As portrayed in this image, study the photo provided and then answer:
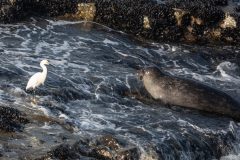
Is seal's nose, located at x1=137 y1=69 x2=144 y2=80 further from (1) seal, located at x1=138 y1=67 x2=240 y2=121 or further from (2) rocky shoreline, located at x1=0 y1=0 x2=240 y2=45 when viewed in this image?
(2) rocky shoreline, located at x1=0 y1=0 x2=240 y2=45

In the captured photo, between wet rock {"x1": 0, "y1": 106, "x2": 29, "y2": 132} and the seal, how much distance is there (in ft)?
12.7

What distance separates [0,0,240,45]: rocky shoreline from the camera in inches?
702

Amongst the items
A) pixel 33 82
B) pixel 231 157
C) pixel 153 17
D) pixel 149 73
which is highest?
pixel 153 17

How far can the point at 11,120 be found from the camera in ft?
33.7

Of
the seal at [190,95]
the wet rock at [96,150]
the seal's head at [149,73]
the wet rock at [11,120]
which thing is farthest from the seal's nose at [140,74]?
the wet rock at [96,150]

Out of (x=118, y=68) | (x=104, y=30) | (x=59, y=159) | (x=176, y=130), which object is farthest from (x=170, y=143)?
(x=104, y=30)

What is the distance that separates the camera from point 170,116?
11945mm

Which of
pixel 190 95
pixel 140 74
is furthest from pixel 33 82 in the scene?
pixel 190 95

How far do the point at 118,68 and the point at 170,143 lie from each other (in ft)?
15.8

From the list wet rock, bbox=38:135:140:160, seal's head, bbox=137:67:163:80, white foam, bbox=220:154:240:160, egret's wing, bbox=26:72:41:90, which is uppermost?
seal's head, bbox=137:67:163:80

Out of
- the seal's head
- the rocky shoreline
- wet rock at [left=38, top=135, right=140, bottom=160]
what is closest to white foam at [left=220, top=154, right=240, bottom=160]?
wet rock at [left=38, top=135, right=140, bottom=160]

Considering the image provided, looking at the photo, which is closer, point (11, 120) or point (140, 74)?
point (11, 120)

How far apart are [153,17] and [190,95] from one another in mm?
5584

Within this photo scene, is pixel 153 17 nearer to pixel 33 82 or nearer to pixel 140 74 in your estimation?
pixel 140 74
